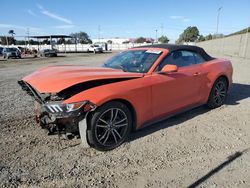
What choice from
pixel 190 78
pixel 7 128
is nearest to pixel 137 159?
pixel 190 78

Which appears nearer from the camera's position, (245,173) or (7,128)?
(245,173)

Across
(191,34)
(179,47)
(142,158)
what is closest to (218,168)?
(142,158)

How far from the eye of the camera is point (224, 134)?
15.1 ft

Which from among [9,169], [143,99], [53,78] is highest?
[53,78]

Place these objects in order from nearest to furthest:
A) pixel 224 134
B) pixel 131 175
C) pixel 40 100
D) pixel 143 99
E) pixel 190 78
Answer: pixel 131 175 < pixel 40 100 < pixel 143 99 < pixel 224 134 < pixel 190 78

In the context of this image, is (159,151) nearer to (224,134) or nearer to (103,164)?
(103,164)

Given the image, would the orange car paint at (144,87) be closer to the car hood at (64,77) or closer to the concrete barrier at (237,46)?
the car hood at (64,77)

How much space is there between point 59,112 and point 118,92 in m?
0.89

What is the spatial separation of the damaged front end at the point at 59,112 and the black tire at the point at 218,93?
3235mm

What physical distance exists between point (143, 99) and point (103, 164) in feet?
4.06

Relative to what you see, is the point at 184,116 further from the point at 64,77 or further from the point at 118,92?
the point at 64,77

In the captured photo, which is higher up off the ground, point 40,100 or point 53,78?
point 53,78

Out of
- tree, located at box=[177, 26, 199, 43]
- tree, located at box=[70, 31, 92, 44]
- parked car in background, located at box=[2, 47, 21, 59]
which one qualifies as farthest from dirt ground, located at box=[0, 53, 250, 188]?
tree, located at box=[177, 26, 199, 43]

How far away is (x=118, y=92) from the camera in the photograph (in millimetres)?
3891
